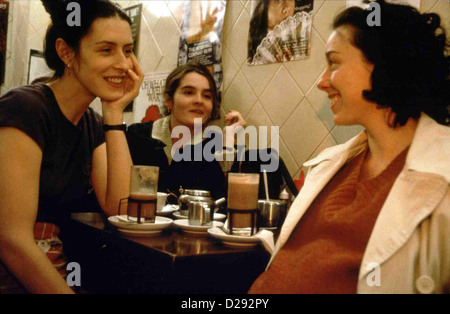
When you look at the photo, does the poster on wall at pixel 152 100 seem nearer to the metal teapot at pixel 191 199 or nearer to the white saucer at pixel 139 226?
the metal teapot at pixel 191 199

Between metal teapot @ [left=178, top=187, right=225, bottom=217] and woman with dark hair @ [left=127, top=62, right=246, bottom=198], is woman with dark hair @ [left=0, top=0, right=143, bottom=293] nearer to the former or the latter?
metal teapot @ [left=178, top=187, right=225, bottom=217]

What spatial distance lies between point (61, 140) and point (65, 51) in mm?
344

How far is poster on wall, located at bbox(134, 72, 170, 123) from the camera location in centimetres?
277

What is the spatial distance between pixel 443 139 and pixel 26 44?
11.7 ft

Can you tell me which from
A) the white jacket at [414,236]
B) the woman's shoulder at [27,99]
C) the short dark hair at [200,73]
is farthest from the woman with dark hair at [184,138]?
the white jacket at [414,236]

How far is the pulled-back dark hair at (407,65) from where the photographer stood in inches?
40.8

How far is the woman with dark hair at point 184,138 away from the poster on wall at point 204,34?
0.45ft

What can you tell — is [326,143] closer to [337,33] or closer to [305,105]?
[305,105]

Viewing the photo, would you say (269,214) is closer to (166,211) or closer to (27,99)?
(166,211)

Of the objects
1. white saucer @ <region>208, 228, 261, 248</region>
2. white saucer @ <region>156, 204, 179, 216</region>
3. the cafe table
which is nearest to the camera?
the cafe table

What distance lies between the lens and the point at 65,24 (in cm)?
133

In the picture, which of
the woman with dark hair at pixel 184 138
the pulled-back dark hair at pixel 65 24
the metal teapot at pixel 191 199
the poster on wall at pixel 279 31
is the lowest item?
the metal teapot at pixel 191 199

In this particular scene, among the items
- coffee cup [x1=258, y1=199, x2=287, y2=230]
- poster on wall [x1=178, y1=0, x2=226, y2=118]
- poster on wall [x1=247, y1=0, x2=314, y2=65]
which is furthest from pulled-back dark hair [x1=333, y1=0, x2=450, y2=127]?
poster on wall [x1=178, y1=0, x2=226, y2=118]

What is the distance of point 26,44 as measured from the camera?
3416 millimetres
